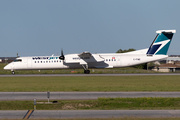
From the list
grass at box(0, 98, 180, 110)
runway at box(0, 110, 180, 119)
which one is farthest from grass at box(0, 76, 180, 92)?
runway at box(0, 110, 180, 119)

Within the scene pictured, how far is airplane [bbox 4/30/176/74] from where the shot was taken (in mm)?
43281

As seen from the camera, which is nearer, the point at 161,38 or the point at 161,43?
the point at 161,43

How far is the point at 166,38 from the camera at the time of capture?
44156mm

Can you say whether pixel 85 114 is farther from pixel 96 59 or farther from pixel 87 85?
pixel 96 59

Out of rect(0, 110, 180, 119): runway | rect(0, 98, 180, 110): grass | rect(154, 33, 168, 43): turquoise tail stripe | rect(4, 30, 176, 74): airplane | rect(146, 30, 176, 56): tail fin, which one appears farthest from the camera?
rect(154, 33, 168, 43): turquoise tail stripe

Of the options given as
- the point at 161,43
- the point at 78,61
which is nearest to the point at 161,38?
the point at 161,43

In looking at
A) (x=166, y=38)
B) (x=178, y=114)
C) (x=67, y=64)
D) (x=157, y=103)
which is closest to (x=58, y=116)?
(x=178, y=114)

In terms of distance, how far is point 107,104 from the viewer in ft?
54.9

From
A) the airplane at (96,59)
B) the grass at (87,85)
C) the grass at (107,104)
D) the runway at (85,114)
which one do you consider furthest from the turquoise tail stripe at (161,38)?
the runway at (85,114)

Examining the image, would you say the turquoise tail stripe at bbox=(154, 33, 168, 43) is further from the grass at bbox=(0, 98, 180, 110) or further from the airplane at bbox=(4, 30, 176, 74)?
the grass at bbox=(0, 98, 180, 110)

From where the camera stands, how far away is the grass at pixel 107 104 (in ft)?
51.6

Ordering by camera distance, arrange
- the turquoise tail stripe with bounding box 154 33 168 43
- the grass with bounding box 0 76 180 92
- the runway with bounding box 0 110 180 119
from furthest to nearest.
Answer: the turquoise tail stripe with bounding box 154 33 168 43, the grass with bounding box 0 76 180 92, the runway with bounding box 0 110 180 119

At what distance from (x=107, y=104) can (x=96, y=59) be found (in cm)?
2659

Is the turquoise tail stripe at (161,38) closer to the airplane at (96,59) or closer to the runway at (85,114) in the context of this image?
the airplane at (96,59)
